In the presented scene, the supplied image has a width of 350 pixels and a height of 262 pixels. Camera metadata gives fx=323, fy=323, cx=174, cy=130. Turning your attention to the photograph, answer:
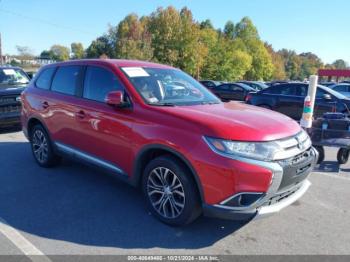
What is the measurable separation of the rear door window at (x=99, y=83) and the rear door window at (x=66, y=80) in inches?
10.6

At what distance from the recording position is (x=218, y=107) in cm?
402

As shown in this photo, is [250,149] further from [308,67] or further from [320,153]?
[308,67]

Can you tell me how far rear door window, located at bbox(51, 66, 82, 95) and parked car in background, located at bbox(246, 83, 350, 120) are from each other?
25.7 ft

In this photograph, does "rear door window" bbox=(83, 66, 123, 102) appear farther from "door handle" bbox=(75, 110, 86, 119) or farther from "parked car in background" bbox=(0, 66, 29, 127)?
"parked car in background" bbox=(0, 66, 29, 127)

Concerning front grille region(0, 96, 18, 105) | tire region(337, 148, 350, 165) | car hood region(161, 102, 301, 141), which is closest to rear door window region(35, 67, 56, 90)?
car hood region(161, 102, 301, 141)

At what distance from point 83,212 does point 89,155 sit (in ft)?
2.78

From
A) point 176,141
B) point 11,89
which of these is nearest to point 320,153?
point 176,141

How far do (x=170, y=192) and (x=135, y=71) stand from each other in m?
1.67

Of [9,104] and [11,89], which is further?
[11,89]

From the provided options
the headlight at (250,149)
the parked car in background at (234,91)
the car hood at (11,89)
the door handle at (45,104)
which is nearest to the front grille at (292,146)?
the headlight at (250,149)

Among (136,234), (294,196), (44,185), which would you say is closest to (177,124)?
(136,234)

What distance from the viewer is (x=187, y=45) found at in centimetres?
4150

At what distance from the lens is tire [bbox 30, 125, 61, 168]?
5344mm

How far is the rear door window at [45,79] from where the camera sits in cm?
539
